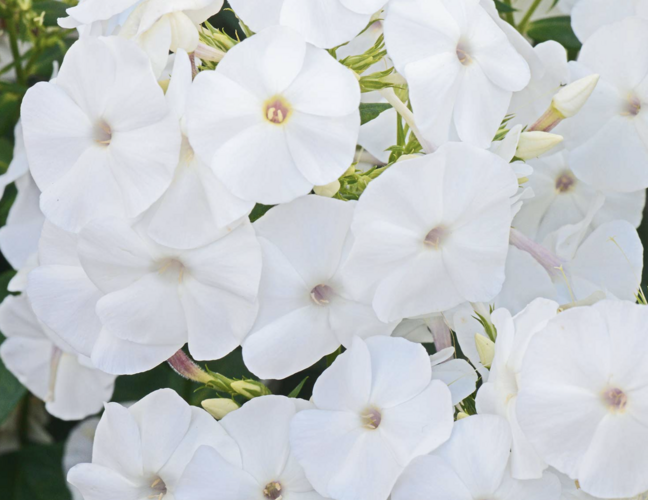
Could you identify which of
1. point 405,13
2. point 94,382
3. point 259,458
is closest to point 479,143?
point 405,13

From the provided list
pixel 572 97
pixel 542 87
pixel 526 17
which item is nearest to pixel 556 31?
pixel 526 17

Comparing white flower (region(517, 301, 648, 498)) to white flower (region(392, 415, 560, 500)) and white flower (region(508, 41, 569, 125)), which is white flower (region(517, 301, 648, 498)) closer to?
white flower (region(392, 415, 560, 500))

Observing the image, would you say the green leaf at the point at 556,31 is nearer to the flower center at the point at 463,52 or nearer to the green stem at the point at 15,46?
the flower center at the point at 463,52

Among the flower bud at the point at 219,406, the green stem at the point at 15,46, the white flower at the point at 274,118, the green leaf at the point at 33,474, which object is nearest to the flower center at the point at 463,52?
the white flower at the point at 274,118

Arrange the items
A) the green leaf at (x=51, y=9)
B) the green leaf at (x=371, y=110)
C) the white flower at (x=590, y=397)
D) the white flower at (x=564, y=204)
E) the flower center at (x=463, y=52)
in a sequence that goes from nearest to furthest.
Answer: the white flower at (x=590, y=397) → the flower center at (x=463, y=52) → the green leaf at (x=371, y=110) → the white flower at (x=564, y=204) → the green leaf at (x=51, y=9)

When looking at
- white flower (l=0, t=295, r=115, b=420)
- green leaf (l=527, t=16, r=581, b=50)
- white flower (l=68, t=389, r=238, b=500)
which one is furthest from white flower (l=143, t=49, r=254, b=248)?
green leaf (l=527, t=16, r=581, b=50)
